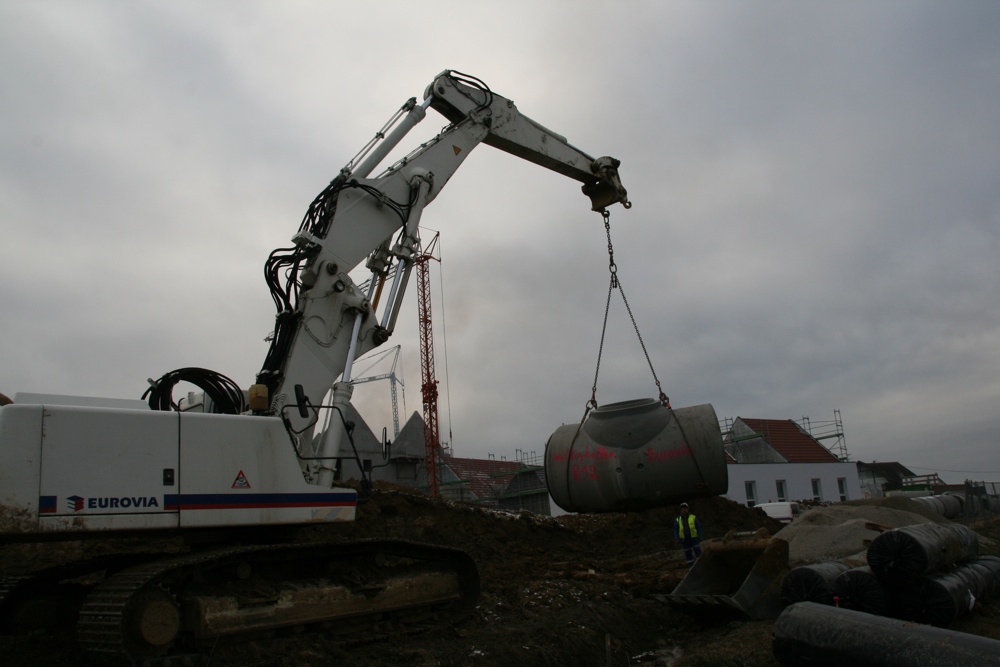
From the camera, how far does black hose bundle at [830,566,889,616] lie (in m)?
6.48

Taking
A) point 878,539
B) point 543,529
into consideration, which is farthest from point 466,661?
point 543,529

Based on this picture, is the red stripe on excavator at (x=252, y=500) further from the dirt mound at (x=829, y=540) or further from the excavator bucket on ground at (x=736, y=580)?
the dirt mound at (x=829, y=540)

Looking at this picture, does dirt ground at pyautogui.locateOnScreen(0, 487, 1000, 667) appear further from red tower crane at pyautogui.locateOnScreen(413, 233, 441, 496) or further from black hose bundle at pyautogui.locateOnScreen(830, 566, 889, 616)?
red tower crane at pyautogui.locateOnScreen(413, 233, 441, 496)

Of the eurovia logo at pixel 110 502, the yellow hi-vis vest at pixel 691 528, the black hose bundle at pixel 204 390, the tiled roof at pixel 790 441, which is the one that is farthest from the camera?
the tiled roof at pixel 790 441

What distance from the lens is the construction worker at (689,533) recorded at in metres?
10.9

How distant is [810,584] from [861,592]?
0.42 m

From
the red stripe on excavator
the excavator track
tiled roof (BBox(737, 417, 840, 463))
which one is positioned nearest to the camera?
the excavator track

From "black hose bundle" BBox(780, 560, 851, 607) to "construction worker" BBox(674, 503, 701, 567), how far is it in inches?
150

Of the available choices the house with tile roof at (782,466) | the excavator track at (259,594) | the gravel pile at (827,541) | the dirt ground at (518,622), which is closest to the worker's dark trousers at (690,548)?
the dirt ground at (518,622)

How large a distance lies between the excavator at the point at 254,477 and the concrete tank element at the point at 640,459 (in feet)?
5.18

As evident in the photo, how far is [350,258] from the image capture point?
7.36m

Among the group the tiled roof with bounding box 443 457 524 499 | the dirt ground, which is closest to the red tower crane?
the tiled roof with bounding box 443 457 524 499

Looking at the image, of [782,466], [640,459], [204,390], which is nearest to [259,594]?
[204,390]

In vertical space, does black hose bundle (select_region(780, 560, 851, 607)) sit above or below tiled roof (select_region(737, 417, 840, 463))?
below
